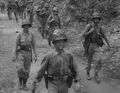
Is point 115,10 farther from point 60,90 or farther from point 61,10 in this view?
point 60,90

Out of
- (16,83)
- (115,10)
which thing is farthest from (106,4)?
(16,83)

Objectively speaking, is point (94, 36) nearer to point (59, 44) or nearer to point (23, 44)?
point (23, 44)

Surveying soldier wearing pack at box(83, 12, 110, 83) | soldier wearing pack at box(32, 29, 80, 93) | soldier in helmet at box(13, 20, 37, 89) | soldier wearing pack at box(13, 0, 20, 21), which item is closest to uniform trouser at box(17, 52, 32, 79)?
soldier in helmet at box(13, 20, 37, 89)

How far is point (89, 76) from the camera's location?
935cm

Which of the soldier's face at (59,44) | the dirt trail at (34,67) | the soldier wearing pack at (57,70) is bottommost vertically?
the dirt trail at (34,67)

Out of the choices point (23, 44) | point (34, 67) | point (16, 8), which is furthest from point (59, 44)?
point (16, 8)

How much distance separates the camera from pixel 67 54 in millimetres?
5074

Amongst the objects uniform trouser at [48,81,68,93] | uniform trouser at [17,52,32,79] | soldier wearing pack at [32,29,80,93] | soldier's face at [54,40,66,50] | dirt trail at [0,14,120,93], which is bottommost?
dirt trail at [0,14,120,93]

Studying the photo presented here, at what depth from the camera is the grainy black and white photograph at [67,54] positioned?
5.05 m

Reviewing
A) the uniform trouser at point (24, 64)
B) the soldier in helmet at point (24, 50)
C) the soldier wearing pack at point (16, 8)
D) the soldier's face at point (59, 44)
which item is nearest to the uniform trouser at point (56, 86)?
the soldier's face at point (59, 44)

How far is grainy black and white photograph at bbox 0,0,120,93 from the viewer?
5.05m

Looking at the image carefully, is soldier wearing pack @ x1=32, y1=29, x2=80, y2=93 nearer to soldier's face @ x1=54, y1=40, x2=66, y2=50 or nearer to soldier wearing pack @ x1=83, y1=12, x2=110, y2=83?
soldier's face @ x1=54, y1=40, x2=66, y2=50

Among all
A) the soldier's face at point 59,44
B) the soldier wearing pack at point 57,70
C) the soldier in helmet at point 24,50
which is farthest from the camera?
the soldier in helmet at point 24,50

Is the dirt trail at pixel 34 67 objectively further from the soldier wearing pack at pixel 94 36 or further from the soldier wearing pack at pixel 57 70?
the soldier wearing pack at pixel 57 70
